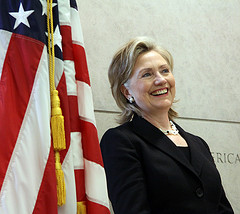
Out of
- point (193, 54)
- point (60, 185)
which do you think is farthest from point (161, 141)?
point (193, 54)

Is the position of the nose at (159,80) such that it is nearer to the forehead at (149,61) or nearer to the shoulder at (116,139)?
the forehead at (149,61)

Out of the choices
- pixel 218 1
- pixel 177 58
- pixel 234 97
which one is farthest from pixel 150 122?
pixel 218 1

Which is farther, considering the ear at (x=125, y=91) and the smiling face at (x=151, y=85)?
the ear at (x=125, y=91)

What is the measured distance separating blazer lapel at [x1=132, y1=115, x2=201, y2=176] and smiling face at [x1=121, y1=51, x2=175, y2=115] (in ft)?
0.39

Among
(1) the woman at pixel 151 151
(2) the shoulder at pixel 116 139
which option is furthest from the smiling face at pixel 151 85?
(2) the shoulder at pixel 116 139

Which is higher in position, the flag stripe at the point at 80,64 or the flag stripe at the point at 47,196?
the flag stripe at the point at 80,64

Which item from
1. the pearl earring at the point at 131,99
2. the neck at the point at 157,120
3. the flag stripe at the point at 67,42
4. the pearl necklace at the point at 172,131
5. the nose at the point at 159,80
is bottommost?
the pearl necklace at the point at 172,131

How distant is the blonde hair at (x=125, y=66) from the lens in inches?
108

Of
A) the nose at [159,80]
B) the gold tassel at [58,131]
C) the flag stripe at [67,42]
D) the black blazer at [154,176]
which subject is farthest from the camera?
the nose at [159,80]

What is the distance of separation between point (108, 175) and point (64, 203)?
53cm

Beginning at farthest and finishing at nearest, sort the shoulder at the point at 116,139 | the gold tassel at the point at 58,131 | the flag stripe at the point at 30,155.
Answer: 1. the shoulder at the point at 116,139
2. the gold tassel at the point at 58,131
3. the flag stripe at the point at 30,155

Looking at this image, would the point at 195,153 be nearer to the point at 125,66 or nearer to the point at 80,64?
the point at 125,66

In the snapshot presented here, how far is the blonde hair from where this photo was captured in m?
2.74

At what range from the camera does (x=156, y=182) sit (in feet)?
7.79
